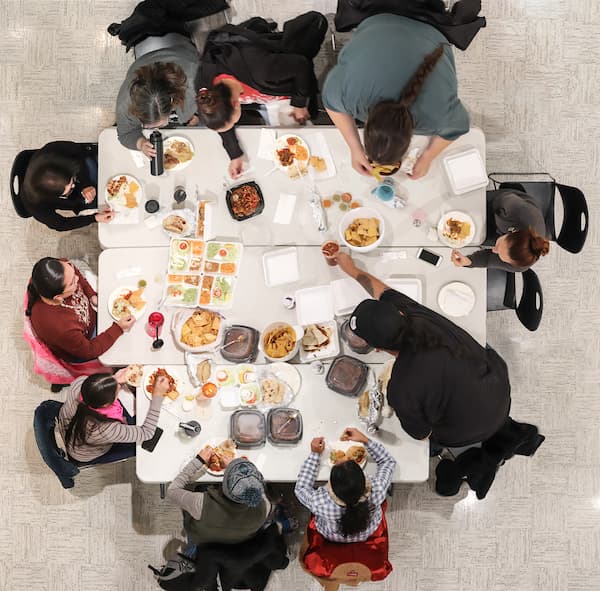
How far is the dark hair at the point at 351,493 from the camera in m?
2.89

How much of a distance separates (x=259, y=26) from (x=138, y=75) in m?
0.88

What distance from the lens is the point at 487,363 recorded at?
9.52 ft

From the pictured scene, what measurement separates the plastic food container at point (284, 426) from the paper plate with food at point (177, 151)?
1.47 metres

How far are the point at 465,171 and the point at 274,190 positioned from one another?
1054mm

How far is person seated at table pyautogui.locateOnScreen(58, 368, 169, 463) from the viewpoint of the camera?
10.2 ft

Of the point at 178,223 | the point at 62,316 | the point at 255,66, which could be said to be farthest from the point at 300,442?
the point at 255,66

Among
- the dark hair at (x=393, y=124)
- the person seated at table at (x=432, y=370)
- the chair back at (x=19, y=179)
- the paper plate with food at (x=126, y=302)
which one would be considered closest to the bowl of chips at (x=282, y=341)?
the person seated at table at (x=432, y=370)

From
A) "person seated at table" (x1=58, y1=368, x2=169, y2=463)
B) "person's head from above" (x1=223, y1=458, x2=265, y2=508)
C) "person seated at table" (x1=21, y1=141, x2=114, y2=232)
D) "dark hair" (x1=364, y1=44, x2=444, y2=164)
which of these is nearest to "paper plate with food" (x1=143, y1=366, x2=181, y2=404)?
"person seated at table" (x1=58, y1=368, x2=169, y2=463)

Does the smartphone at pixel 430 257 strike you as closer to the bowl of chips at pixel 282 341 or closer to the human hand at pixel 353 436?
the bowl of chips at pixel 282 341

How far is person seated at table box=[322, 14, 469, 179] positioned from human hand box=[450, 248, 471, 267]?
2.05 feet

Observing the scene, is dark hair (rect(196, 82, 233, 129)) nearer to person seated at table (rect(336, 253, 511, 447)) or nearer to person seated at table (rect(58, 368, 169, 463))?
person seated at table (rect(336, 253, 511, 447))

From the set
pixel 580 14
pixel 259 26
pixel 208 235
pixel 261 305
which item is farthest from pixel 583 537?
pixel 259 26

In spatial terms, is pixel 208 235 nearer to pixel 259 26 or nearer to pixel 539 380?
pixel 259 26

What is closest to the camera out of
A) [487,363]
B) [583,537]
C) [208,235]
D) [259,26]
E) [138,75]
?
[487,363]
